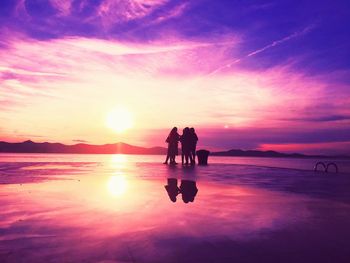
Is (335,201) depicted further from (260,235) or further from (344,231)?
(260,235)

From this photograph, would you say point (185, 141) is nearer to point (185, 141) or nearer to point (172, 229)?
point (185, 141)

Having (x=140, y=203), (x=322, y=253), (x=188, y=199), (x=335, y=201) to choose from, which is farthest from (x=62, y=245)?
(x=335, y=201)

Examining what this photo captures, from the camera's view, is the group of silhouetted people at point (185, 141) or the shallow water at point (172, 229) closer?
the shallow water at point (172, 229)

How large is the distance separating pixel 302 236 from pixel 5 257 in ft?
12.8

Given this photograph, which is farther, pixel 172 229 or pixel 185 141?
pixel 185 141

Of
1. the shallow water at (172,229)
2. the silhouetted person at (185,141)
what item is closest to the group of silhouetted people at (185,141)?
the silhouetted person at (185,141)

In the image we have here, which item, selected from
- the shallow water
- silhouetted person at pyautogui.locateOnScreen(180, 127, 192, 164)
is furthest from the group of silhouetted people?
the shallow water

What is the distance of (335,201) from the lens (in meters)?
8.99

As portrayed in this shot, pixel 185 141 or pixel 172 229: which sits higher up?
pixel 185 141

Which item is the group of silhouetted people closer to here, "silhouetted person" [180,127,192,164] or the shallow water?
"silhouetted person" [180,127,192,164]

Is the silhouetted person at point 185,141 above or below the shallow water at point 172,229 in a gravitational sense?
above

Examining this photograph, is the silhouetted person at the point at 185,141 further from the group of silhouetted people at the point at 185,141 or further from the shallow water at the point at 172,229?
the shallow water at the point at 172,229

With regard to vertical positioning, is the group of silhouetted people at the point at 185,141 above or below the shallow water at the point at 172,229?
above

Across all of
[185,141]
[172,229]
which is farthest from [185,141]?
[172,229]
